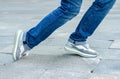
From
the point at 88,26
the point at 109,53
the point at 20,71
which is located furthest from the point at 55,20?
the point at 109,53

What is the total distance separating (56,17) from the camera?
421 centimetres

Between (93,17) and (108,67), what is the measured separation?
1.95 feet

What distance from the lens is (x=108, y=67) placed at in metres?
4.01

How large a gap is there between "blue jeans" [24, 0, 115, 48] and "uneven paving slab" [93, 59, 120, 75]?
390mm

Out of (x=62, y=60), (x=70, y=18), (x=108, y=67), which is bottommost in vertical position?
(x=62, y=60)

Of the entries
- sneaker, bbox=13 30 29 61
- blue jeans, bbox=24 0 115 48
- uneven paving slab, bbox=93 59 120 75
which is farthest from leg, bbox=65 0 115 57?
sneaker, bbox=13 30 29 61

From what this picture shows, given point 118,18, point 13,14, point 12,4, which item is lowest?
point 12,4

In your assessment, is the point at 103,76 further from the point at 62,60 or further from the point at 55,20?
the point at 55,20

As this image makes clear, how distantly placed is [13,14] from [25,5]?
6.06 ft

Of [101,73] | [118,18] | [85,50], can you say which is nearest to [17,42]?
[85,50]

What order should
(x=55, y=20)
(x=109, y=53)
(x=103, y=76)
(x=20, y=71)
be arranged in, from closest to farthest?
(x=103, y=76) → (x=20, y=71) → (x=55, y=20) → (x=109, y=53)

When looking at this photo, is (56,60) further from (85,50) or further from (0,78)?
(0,78)

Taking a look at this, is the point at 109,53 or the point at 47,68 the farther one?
the point at 109,53

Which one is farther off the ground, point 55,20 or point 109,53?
point 55,20
